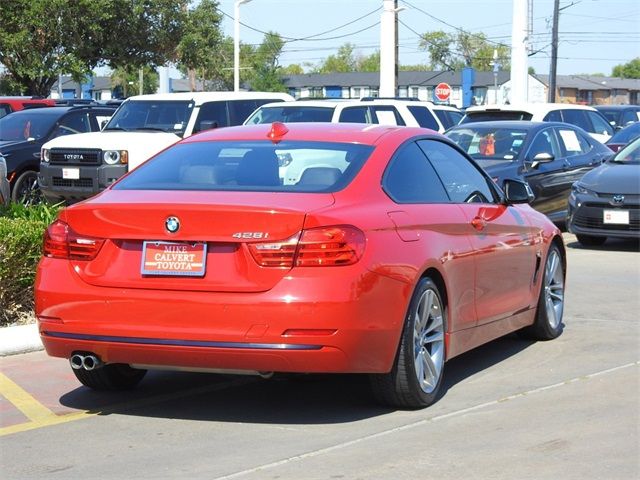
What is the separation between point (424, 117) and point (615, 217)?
6142mm

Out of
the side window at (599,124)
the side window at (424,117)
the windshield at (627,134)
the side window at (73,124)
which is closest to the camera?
the side window at (73,124)

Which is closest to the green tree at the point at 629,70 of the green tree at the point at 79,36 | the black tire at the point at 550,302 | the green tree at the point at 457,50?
the green tree at the point at 457,50

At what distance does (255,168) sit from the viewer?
21.2 feet

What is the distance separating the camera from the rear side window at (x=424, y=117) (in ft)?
64.5

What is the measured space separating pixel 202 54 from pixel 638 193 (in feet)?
101

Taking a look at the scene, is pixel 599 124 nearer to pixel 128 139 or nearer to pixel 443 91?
pixel 128 139

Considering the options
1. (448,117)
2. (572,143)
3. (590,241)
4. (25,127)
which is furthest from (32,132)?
(590,241)

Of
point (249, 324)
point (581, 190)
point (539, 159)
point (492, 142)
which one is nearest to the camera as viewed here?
point (249, 324)

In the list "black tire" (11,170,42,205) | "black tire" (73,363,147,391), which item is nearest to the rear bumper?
"black tire" (73,363,147,391)

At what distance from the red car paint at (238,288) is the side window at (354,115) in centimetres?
1123

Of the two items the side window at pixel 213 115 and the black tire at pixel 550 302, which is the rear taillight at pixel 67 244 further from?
the side window at pixel 213 115

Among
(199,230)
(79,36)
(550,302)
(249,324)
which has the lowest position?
(550,302)

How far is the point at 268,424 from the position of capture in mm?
6113

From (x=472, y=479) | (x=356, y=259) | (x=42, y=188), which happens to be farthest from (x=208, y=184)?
Result: (x=42, y=188)
